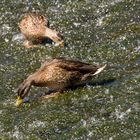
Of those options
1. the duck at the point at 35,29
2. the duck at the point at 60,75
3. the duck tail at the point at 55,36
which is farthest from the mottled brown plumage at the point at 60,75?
the duck at the point at 35,29

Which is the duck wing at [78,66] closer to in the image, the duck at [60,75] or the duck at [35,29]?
the duck at [60,75]

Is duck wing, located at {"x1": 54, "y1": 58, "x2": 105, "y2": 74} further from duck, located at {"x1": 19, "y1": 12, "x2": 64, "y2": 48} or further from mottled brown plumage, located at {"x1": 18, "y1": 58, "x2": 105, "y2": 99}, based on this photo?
duck, located at {"x1": 19, "y1": 12, "x2": 64, "y2": 48}

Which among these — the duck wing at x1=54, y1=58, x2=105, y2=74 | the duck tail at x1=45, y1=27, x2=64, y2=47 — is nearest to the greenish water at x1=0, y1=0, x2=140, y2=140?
the duck tail at x1=45, y1=27, x2=64, y2=47

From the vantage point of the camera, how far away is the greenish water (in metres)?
14.3

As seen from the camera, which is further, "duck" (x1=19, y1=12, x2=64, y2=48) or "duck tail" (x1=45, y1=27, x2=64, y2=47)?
"duck" (x1=19, y1=12, x2=64, y2=48)

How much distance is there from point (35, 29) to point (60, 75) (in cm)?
519

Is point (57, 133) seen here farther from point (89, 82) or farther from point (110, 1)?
point (110, 1)

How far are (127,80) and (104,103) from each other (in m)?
1.20

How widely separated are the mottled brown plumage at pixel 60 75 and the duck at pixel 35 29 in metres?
3.89

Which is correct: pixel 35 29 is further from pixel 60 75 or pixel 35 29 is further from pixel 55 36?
pixel 60 75

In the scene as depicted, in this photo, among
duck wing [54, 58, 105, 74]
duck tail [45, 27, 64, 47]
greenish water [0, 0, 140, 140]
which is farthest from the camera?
duck tail [45, 27, 64, 47]

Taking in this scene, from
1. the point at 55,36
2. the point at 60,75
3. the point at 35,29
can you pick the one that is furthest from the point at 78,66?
the point at 35,29

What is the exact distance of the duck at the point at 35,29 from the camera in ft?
67.5

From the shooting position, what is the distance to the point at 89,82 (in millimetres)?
16688
